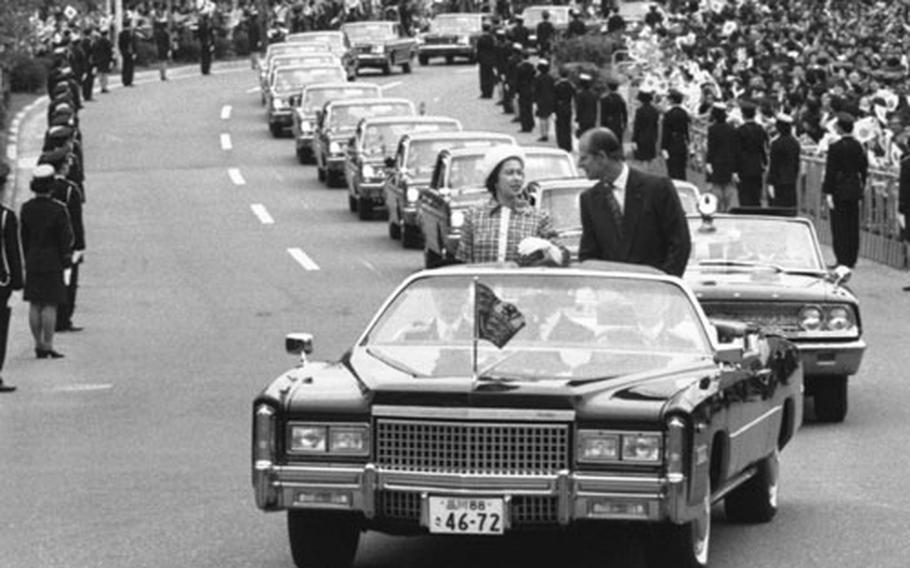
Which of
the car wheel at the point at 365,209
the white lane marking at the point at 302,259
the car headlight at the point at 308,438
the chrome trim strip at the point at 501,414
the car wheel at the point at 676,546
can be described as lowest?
the car wheel at the point at 365,209

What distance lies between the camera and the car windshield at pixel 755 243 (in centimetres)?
1792

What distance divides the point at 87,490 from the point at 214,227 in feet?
75.1

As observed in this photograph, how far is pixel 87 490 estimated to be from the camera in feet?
46.5

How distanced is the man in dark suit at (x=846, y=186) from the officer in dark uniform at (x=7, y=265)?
38.1 ft

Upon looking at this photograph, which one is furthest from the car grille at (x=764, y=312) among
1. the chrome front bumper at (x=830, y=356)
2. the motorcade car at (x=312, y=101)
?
the motorcade car at (x=312, y=101)

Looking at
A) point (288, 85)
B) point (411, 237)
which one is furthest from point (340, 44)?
point (411, 237)

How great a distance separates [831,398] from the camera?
55.5 ft

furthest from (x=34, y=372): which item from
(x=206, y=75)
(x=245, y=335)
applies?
(x=206, y=75)

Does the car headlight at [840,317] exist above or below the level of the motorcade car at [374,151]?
above

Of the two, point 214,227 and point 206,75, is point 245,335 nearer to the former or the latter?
point 214,227

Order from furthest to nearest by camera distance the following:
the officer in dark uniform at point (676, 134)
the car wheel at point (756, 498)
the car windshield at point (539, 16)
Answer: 1. the car windshield at point (539, 16)
2. the officer in dark uniform at point (676, 134)
3. the car wheel at point (756, 498)

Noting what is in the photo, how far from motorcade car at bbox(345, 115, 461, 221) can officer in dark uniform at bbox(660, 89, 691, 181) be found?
3.06 metres

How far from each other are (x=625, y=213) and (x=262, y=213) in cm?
2559

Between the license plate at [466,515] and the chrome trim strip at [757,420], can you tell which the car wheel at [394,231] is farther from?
the license plate at [466,515]
